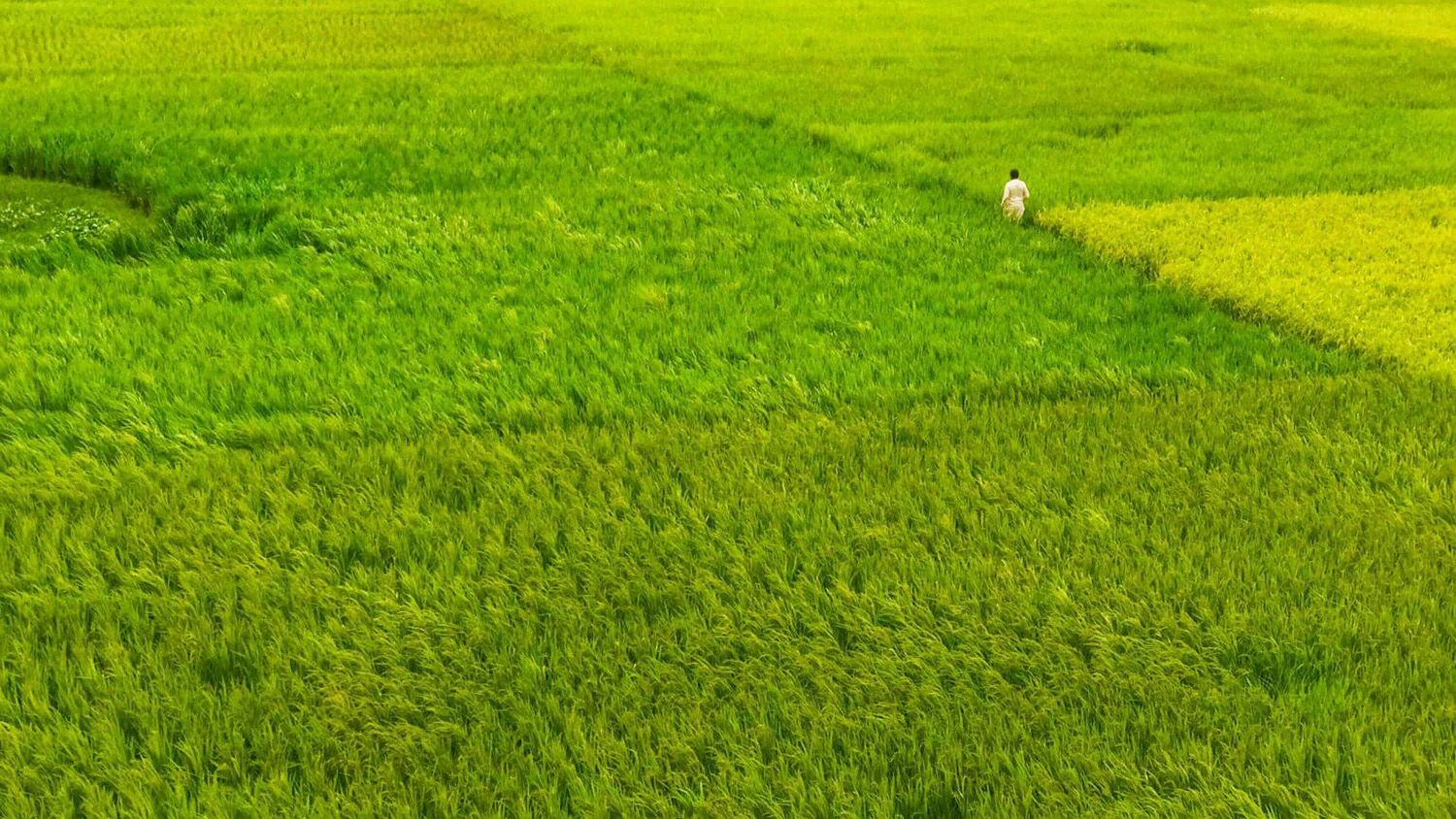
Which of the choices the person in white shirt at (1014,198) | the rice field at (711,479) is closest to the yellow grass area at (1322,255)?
the rice field at (711,479)

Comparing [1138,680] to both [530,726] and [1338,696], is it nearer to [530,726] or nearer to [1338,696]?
[1338,696]

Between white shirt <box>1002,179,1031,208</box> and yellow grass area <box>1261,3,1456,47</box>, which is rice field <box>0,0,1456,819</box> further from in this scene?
yellow grass area <box>1261,3,1456,47</box>

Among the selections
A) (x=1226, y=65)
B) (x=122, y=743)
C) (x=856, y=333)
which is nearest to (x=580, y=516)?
(x=122, y=743)

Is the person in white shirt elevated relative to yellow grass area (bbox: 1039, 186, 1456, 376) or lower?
elevated

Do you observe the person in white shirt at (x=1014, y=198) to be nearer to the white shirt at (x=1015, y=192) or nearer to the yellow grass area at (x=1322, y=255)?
the white shirt at (x=1015, y=192)

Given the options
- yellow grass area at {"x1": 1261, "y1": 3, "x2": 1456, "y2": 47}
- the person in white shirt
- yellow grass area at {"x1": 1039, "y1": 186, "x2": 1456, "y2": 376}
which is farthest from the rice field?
yellow grass area at {"x1": 1261, "y1": 3, "x2": 1456, "y2": 47}
